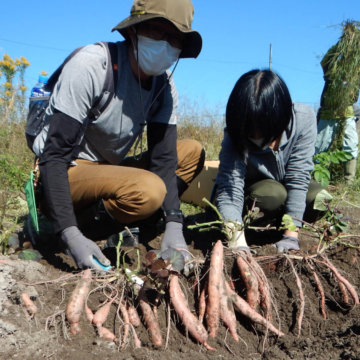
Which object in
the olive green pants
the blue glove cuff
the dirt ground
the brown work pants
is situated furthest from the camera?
the olive green pants

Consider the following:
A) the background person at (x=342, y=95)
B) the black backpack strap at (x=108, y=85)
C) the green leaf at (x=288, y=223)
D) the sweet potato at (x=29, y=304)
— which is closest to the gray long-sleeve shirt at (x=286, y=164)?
the green leaf at (x=288, y=223)

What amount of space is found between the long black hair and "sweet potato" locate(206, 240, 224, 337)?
620mm

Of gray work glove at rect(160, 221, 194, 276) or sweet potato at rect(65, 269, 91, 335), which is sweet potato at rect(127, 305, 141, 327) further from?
gray work glove at rect(160, 221, 194, 276)

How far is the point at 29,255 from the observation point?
2307 mm

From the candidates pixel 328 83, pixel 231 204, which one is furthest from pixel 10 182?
pixel 328 83

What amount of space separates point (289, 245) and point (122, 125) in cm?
112

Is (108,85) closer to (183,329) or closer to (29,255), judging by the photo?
(29,255)

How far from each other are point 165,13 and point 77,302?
142cm

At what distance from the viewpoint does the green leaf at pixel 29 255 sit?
2.29m

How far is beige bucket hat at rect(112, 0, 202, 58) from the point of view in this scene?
2193mm

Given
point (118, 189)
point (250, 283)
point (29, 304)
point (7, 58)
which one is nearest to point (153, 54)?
point (118, 189)

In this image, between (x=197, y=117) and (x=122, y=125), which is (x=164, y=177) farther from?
(x=197, y=117)

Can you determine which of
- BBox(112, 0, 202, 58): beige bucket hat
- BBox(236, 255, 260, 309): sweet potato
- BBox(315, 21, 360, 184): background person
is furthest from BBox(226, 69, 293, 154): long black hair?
BBox(315, 21, 360, 184): background person

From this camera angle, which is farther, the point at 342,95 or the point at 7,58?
the point at 7,58
